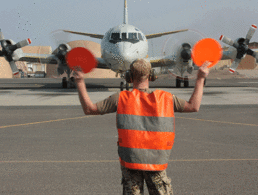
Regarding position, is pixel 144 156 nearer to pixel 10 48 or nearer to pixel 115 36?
pixel 115 36

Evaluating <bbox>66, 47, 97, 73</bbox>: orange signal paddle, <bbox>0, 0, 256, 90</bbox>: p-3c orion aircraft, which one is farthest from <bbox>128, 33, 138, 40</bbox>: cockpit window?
<bbox>66, 47, 97, 73</bbox>: orange signal paddle

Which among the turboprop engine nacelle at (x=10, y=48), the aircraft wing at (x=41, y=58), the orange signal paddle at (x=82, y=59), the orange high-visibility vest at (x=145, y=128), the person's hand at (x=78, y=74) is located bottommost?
the aircraft wing at (x=41, y=58)

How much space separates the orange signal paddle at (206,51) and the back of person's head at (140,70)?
1.34ft

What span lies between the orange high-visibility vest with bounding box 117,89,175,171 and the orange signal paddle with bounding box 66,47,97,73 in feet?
1.28

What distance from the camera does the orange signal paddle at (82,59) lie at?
2.44 metres

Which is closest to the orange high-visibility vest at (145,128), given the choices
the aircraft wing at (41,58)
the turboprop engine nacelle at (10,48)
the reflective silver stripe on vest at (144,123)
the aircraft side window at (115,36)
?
the reflective silver stripe on vest at (144,123)

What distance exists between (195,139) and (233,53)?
15.6 metres

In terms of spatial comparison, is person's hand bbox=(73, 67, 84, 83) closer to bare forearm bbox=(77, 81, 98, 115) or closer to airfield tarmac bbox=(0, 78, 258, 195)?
bare forearm bbox=(77, 81, 98, 115)

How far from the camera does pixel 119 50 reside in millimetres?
19031

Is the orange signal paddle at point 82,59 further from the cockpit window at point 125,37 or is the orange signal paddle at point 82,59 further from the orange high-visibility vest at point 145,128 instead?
the cockpit window at point 125,37

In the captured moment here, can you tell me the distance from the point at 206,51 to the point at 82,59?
3.41ft

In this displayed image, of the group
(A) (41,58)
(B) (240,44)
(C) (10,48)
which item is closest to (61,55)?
(A) (41,58)

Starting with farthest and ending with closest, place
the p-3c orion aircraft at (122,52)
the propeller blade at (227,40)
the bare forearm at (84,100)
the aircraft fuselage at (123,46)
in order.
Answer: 1. the propeller blade at (227,40)
2. the p-3c orion aircraft at (122,52)
3. the aircraft fuselage at (123,46)
4. the bare forearm at (84,100)

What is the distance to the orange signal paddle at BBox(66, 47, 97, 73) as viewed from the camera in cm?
244
